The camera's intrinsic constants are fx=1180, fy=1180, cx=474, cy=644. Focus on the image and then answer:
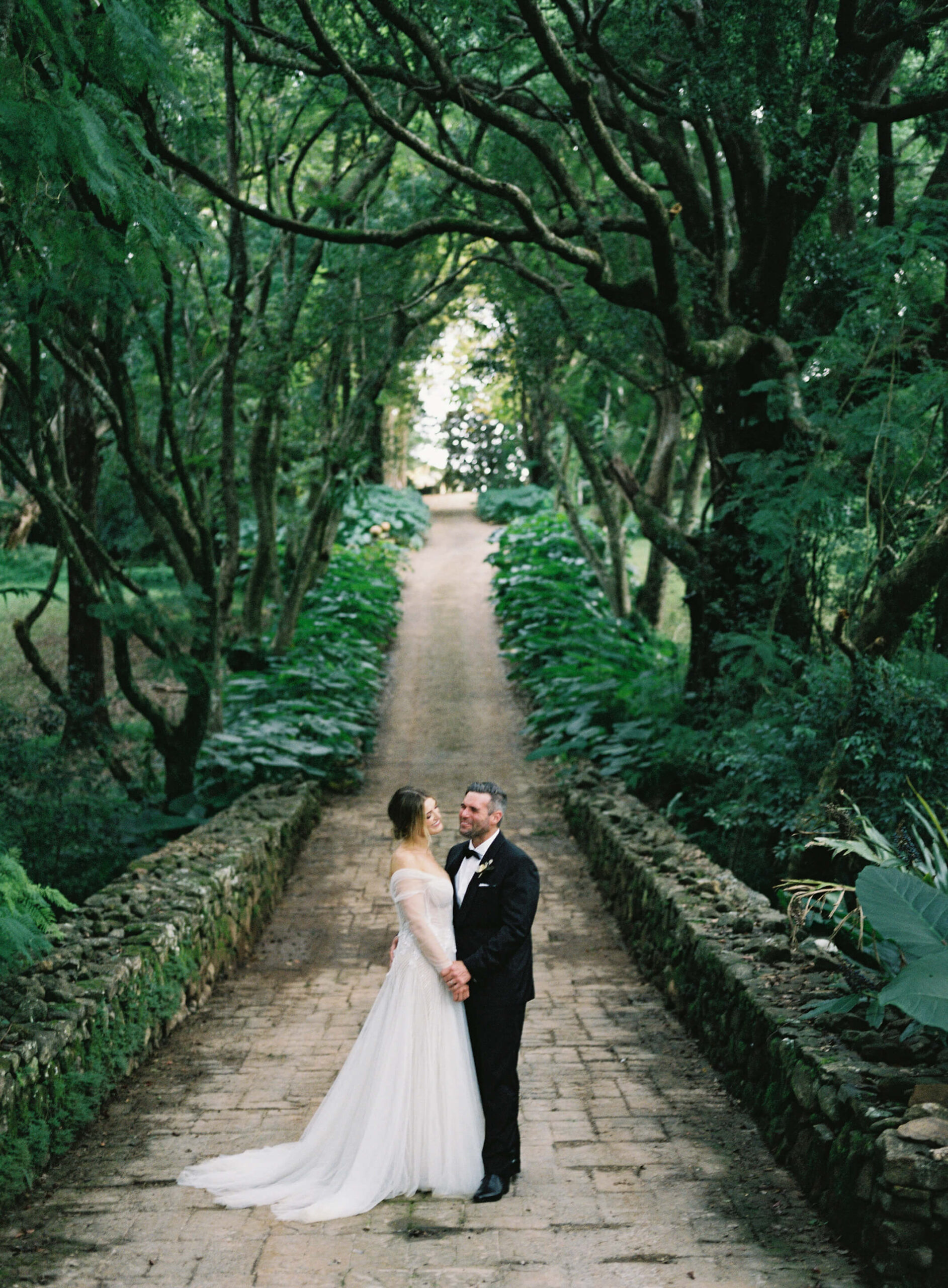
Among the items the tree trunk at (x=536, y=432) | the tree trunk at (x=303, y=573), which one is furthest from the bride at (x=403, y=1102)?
the tree trunk at (x=536, y=432)

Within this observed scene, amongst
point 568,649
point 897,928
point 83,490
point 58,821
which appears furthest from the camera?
point 568,649

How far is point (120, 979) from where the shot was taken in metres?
5.88

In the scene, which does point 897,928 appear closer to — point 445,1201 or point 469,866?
point 469,866

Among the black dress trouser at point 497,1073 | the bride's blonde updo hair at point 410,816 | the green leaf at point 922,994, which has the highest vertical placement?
→ the bride's blonde updo hair at point 410,816

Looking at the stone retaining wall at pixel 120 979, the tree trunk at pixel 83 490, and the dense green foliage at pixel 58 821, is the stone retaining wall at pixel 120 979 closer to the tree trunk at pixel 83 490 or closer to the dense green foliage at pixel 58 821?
the dense green foliage at pixel 58 821

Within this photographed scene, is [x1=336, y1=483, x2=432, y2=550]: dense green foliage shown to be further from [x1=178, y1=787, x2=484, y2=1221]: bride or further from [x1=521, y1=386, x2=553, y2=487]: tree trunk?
[x1=178, y1=787, x2=484, y2=1221]: bride

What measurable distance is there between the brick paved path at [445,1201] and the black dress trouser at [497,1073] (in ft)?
0.56

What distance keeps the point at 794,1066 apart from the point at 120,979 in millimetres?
3252

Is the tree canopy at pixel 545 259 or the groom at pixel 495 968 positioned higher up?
the tree canopy at pixel 545 259

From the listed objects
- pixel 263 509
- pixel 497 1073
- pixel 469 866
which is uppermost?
pixel 263 509

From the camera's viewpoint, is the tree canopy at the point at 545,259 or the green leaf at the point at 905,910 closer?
the green leaf at the point at 905,910

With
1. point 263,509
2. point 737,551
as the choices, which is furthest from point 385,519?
point 737,551

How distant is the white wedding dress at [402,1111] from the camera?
4.59m

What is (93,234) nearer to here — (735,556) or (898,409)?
(898,409)
